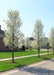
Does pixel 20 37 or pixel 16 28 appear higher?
pixel 16 28

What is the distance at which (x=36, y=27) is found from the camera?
61.1ft

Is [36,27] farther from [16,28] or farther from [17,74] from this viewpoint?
[17,74]

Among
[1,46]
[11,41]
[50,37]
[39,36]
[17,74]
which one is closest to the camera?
[17,74]

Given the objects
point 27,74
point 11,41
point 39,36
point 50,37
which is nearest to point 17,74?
point 27,74

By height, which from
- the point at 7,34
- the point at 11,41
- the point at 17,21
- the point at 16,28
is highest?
the point at 17,21

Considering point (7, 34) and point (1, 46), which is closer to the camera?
point (7, 34)

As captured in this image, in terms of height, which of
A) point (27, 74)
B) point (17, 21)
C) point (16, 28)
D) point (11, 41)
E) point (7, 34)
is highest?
point (17, 21)

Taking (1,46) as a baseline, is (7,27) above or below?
above

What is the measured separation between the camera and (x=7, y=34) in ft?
40.2

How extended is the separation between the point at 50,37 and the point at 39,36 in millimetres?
8277

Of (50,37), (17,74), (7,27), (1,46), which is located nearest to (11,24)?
(7,27)

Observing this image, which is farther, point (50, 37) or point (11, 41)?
point (50, 37)

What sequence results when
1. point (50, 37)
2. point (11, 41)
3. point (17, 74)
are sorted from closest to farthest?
point (17, 74) < point (11, 41) < point (50, 37)

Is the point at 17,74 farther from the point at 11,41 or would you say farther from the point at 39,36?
the point at 39,36
